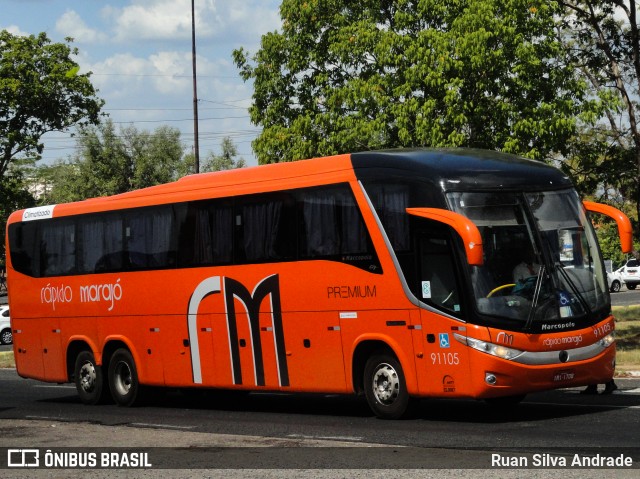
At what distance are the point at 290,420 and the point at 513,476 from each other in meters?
6.65

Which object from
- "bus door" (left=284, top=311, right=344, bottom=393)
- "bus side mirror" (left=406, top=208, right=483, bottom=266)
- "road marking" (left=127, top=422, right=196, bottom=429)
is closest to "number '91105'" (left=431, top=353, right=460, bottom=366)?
"bus side mirror" (left=406, top=208, right=483, bottom=266)

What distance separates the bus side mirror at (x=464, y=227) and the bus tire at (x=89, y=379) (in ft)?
26.7

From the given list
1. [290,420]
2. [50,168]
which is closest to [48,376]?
[290,420]

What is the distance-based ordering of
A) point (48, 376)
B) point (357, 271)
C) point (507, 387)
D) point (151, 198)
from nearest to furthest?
1. point (507, 387)
2. point (357, 271)
3. point (151, 198)
4. point (48, 376)

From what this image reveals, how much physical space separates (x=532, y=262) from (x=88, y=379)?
9529 mm

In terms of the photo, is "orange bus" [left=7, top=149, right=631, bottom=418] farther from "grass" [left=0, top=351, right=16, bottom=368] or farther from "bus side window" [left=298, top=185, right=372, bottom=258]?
"grass" [left=0, top=351, right=16, bottom=368]

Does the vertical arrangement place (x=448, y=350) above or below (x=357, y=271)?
below

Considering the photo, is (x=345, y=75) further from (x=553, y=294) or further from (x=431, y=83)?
(x=553, y=294)

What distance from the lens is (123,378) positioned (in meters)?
21.1

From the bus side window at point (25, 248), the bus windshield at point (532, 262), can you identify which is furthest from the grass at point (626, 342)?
the bus side window at point (25, 248)

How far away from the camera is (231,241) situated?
18.4 meters

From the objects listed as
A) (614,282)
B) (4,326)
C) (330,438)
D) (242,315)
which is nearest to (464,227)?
(330,438)

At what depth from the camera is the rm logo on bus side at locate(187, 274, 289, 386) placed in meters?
17.6

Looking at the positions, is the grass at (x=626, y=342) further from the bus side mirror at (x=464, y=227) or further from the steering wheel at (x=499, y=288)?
the bus side mirror at (x=464, y=227)
